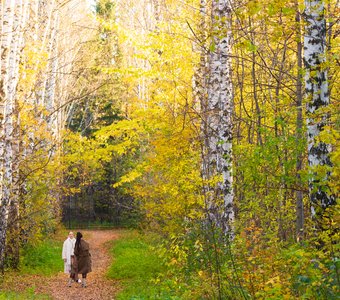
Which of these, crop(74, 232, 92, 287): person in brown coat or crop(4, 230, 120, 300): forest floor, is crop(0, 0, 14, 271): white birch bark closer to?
crop(4, 230, 120, 300): forest floor

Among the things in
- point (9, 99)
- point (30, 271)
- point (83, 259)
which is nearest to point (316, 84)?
point (9, 99)

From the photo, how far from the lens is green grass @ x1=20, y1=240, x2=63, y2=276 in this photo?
50.1 ft

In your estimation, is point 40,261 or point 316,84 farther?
point 40,261

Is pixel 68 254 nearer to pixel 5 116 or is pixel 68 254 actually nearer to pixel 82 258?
pixel 82 258

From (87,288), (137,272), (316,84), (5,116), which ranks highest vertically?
(5,116)

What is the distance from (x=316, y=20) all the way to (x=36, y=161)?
1116 cm

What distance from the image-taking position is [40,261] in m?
16.6

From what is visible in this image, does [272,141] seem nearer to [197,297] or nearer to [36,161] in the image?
[197,297]

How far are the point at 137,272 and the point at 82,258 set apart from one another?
155 centimetres

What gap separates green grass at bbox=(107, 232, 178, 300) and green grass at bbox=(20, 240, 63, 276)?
184 centimetres

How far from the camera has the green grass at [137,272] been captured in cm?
1084

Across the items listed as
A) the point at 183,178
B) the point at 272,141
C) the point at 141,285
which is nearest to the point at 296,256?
the point at 272,141

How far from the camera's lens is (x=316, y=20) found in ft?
23.5

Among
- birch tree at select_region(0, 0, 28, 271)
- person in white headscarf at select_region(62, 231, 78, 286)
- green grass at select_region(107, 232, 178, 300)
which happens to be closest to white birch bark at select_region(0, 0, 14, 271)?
birch tree at select_region(0, 0, 28, 271)
